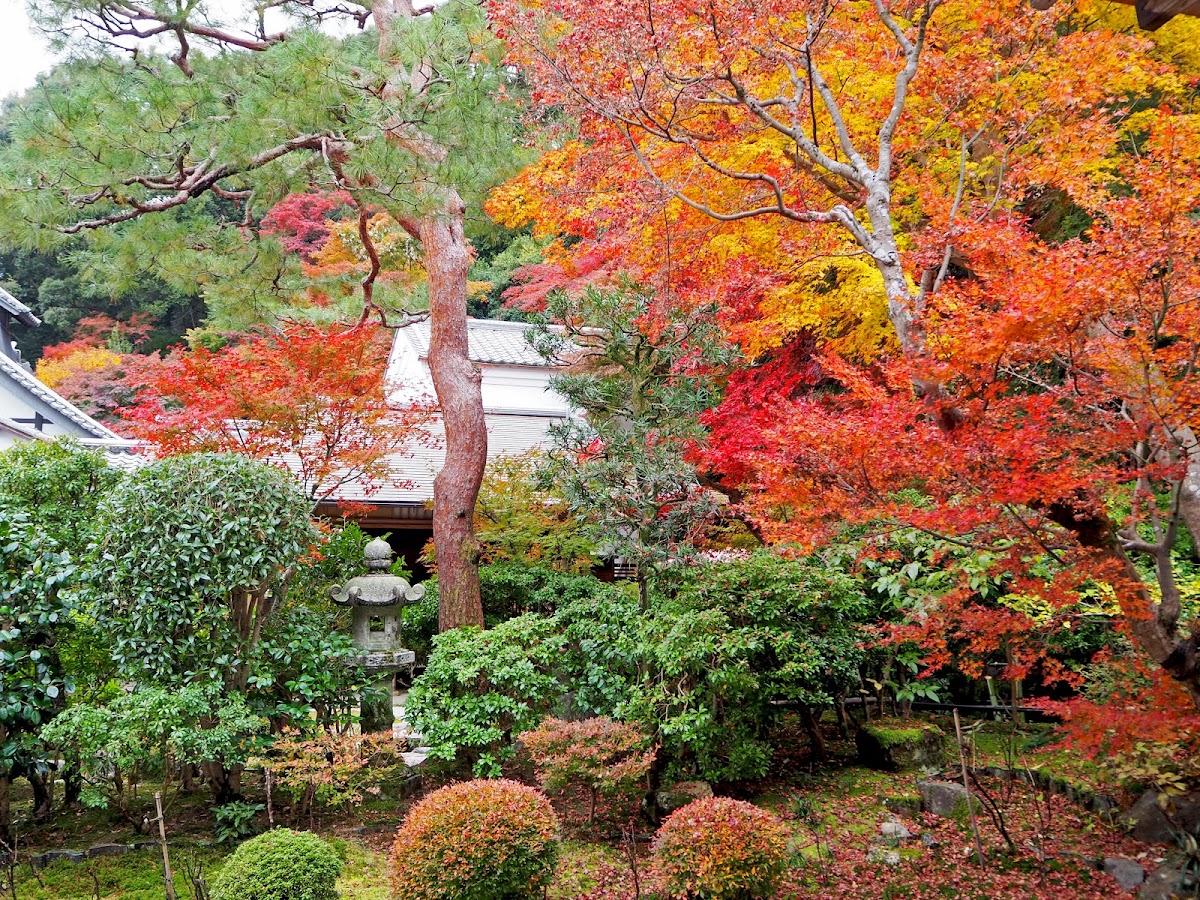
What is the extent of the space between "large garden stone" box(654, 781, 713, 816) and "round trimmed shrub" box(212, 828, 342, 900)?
2323mm

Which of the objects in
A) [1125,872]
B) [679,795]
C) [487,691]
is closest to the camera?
[1125,872]

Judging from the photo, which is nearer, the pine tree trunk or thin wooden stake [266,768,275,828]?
thin wooden stake [266,768,275,828]

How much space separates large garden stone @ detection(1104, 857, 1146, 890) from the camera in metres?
4.35

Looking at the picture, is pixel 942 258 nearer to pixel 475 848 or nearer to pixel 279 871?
pixel 475 848

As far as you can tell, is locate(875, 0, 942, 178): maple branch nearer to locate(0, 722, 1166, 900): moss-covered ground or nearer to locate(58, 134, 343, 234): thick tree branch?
locate(0, 722, 1166, 900): moss-covered ground

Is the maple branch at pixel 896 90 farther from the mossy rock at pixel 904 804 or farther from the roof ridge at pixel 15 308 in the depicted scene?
the roof ridge at pixel 15 308

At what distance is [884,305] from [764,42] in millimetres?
3536

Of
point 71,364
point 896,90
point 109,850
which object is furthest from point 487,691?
point 71,364

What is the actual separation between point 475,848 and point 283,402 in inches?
213

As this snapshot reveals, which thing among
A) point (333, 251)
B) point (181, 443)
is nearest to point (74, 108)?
point (181, 443)

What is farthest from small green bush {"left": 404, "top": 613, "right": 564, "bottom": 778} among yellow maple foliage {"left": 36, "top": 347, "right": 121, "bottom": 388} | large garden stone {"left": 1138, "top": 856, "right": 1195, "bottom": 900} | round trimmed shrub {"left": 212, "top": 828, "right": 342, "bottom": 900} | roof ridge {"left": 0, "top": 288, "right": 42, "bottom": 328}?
yellow maple foliage {"left": 36, "top": 347, "right": 121, "bottom": 388}

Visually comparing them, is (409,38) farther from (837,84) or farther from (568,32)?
(837,84)

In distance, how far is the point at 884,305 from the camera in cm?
856

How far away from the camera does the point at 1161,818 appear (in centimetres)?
473
